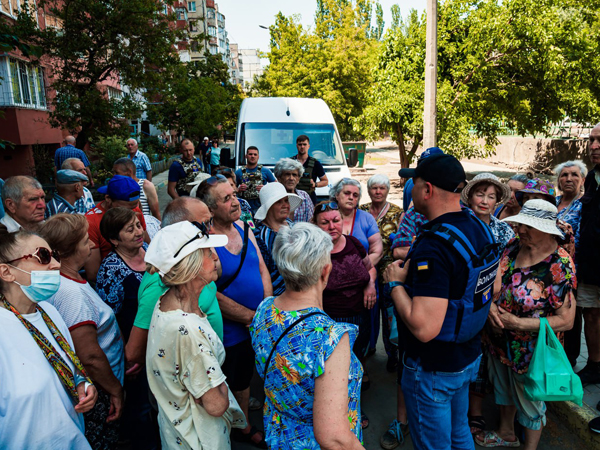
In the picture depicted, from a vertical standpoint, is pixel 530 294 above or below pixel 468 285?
below

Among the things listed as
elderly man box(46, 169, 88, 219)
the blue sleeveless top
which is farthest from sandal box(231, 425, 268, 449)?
elderly man box(46, 169, 88, 219)

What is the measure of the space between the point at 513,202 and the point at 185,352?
3.57 meters

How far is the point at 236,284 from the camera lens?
299 cm

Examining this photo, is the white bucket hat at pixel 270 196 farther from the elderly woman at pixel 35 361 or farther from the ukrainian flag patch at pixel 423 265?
the elderly woman at pixel 35 361

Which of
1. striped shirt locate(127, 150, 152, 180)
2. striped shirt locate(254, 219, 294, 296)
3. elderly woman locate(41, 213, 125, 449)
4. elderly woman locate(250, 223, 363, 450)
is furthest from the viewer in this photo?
striped shirt locate(127, 150, 152, 180)

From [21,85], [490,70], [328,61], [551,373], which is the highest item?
[328,61]

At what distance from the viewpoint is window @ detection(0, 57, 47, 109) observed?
1387cm

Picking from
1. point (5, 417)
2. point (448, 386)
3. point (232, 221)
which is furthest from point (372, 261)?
point (5, 417)

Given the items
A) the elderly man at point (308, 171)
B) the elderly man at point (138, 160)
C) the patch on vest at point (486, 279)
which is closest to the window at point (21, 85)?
the elderly man at point (138, 160)

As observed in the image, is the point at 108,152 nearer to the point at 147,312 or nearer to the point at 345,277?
the point at 345,277

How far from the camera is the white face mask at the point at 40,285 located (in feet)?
6.57

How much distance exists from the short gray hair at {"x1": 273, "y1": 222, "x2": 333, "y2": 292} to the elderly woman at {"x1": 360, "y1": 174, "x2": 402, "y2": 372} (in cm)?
204

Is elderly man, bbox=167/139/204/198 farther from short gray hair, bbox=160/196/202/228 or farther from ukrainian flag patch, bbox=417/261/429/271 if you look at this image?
ukrainian flag patch, bbox=417/261/429/271

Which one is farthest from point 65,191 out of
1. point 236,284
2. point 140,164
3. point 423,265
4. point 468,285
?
point 468,285
